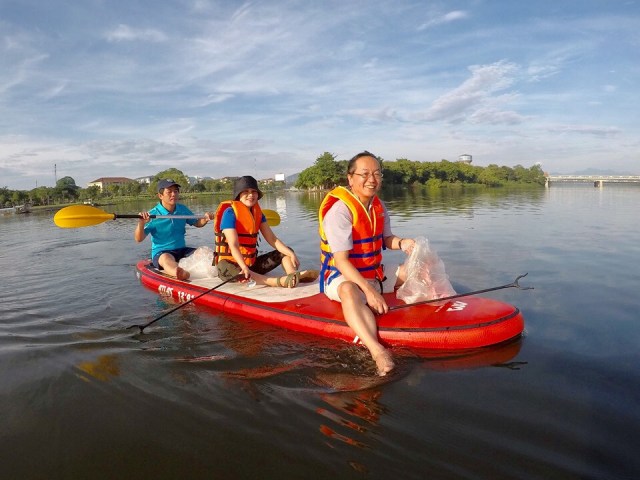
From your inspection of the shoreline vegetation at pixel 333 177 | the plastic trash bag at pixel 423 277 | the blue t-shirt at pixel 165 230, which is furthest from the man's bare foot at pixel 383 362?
the shoreline vegetation at pixel 333 177

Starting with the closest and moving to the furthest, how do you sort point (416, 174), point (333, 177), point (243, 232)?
point (243, 232)
point (333, 177)
point (416, 174)

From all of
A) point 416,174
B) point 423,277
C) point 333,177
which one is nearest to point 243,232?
point 423,277

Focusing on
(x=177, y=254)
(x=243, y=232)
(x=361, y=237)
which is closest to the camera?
(x=361, y=237)

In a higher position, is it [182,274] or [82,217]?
Answer: [82,217]

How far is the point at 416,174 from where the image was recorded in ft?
248

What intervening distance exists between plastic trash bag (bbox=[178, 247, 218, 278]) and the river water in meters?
0.77

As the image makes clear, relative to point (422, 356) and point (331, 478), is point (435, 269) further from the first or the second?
point (331, 478)

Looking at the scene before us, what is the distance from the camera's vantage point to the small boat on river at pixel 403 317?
11.6ft

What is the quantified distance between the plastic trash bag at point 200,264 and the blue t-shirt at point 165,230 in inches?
24.7

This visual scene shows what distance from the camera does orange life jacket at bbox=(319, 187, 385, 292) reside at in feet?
13.0

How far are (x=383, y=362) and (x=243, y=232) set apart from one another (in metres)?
2.86

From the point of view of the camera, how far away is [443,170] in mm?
78562

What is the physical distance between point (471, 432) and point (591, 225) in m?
11.6

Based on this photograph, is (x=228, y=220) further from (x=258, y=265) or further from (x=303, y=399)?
(x=303, y=399)
